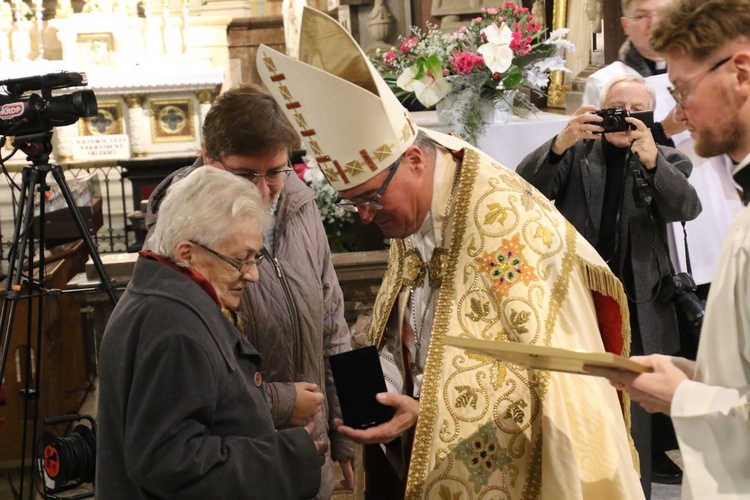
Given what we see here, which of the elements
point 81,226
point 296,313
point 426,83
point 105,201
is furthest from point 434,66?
point 105,201

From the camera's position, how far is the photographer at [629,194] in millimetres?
3289

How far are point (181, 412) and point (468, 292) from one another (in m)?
0.72

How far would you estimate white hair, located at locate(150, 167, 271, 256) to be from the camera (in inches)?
81.0

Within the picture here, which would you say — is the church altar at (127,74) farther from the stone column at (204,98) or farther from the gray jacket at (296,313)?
the gray jacket at (296,313)

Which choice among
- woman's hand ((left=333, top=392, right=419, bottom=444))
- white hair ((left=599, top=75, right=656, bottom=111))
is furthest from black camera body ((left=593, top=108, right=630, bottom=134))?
woman's hand ((left=333, top=392, right=419, bottom=444))

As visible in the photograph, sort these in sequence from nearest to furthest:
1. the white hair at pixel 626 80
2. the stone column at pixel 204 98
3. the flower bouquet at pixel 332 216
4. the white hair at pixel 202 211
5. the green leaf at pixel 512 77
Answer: the white hair at pixel 202 211 → the white hair at pixel 626 80 → the green leaf at pixel 512 77 → the flower bouquet at pixel 332 216 → the stone column at pixel 204 98

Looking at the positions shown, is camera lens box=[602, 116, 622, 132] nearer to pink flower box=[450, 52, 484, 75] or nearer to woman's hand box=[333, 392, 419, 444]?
pink flower box=[450, 52, 484, 75]

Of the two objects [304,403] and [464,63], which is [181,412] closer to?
[304,403]

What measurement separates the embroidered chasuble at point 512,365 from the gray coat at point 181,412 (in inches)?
13.5

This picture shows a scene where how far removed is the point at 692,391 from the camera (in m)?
1.71

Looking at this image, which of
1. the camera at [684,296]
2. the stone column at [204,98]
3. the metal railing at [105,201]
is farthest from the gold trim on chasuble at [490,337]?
the stone column at [204,98]

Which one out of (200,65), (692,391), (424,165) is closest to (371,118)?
(424,165)

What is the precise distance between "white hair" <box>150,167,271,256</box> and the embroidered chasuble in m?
0.50

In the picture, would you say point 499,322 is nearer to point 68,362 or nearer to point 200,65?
point 68,362
